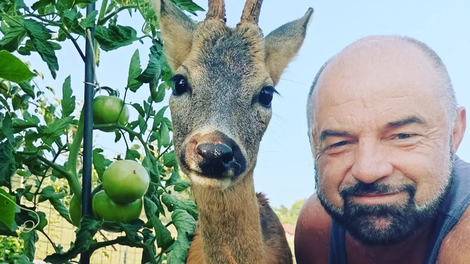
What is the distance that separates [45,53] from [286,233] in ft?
2.32

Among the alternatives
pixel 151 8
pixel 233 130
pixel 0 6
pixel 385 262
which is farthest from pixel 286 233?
pixel 0 6

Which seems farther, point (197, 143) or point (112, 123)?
point (112, 123)

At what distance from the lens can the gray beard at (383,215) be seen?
42.0 inches

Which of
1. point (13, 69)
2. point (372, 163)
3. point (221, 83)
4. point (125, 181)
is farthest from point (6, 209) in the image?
point (372, 163)

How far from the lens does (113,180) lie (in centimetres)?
108

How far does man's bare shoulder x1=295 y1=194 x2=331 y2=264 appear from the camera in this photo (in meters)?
1.22

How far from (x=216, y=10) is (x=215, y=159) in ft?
1.12

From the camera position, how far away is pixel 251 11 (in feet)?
3.46

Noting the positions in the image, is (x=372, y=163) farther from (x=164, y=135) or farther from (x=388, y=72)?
(x=164, y=135)

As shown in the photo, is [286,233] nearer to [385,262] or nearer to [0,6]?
[385,262]

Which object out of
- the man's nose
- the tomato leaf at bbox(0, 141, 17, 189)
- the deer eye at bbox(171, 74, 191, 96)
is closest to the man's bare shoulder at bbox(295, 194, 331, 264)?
the man's nose

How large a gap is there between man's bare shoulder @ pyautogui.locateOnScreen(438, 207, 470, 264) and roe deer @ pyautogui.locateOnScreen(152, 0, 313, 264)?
1.19ft

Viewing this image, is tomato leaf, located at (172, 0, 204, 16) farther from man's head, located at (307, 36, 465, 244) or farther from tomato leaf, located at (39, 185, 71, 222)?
tomato leaf, located at (39, 185, 71, 222)

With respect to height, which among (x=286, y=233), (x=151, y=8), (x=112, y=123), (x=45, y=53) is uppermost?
(x=151, y=8)
